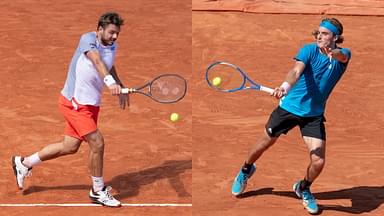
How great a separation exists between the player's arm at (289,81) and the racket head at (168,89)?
4.16 ft

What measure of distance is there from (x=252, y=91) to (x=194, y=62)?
162 cm

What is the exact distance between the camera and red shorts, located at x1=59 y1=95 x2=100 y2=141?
8.67 metres

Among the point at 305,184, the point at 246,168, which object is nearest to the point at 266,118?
the point at 246,168

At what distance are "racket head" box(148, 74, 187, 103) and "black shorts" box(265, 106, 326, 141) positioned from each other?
999 mm

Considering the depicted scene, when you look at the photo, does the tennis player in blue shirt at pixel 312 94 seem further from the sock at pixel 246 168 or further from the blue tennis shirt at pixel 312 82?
the sock at pixel 246 168

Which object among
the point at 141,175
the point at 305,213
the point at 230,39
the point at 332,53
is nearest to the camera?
the point at 332,53

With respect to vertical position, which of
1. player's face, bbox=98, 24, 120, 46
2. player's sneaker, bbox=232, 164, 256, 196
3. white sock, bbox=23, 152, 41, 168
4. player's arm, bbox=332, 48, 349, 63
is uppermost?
player's face, bbox=98, 24, 120, 46

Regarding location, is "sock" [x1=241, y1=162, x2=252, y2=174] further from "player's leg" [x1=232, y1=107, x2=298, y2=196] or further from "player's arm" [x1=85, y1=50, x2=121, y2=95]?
"player's arm" [x1=85, y1=50, x2=121, y2=95]

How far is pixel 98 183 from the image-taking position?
8.91m

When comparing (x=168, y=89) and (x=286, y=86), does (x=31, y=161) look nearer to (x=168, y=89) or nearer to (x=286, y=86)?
(x=168, y=89)

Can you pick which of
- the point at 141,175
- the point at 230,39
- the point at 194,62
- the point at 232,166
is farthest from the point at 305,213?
the point at 230,39

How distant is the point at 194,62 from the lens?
13.6 metres

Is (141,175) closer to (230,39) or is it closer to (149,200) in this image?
(149,200)

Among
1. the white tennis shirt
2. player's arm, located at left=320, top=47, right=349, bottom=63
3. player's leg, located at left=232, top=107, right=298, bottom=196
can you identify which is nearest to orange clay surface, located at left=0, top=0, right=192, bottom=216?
player's leg, located at left=232, top=107, right=298, bottom=196
